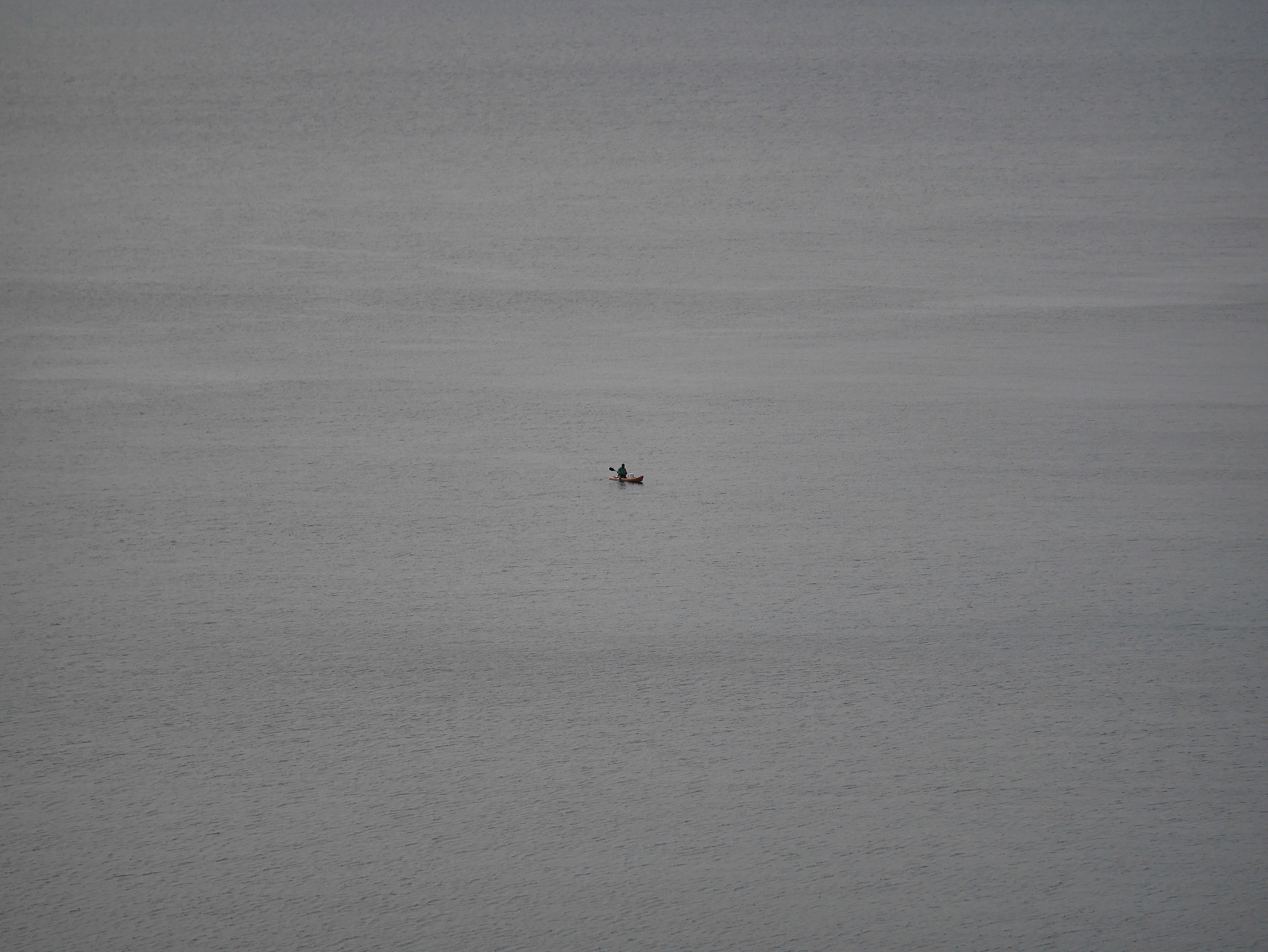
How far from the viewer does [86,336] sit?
6.94 metres

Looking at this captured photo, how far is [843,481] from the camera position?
5152 millimetres

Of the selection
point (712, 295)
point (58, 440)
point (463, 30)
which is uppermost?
point (463, 30)

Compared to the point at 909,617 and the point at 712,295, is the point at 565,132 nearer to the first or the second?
the point at 712,295

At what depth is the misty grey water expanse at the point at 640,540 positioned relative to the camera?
10.2 ft

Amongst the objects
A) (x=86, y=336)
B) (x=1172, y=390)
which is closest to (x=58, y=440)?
(x=86, y=336)

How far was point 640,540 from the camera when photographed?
4680 millimetres

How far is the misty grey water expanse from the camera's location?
3.10 metres

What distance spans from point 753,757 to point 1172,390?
3.21m

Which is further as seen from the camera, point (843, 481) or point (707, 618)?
point (843, 481)

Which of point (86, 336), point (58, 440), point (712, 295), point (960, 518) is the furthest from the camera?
point (712, 295)

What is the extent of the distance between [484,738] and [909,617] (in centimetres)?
120

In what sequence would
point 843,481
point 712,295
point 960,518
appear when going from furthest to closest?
point 712,295, point 843,481, point 960,518

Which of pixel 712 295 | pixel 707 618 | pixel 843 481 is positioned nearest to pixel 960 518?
pixel 843 481

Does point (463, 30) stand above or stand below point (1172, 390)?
above
